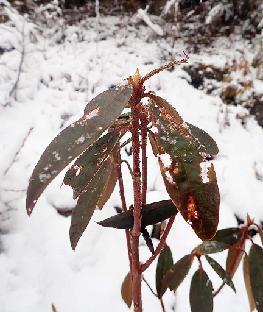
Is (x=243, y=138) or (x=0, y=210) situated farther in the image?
(x=243, y=138)

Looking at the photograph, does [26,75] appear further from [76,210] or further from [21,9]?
[76,210]

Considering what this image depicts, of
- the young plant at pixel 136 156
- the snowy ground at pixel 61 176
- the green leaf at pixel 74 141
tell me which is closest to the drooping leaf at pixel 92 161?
the young plant at pixel 136 156

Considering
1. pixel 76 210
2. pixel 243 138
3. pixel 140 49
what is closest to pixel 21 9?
pixel 140 49

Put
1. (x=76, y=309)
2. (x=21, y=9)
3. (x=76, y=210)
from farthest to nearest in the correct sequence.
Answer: (x=21, y=9), (x=76, y=309), (x=76, y=210)

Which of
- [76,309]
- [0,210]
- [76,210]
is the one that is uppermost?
[76,210]

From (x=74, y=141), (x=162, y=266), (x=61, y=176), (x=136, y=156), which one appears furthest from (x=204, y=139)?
(x=61, y=176)

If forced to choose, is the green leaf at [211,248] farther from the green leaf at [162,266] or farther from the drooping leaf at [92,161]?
the drooping leaf at [92,161]

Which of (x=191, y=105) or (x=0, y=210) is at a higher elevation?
(x=191, y=105)

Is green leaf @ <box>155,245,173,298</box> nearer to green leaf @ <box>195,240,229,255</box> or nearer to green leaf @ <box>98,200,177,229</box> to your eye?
green leaf @ <box>195,240,229,255</box>
